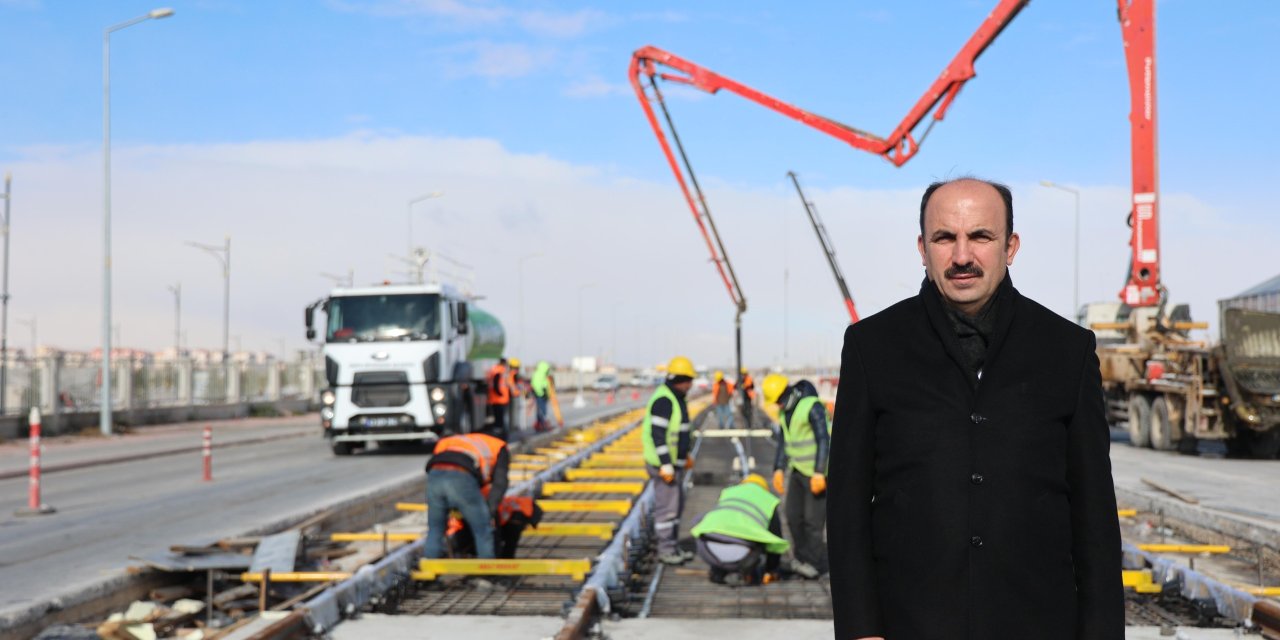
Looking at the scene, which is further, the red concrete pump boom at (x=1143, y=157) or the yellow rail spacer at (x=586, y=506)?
the red concrete pump boom at (x=1143, y=157)

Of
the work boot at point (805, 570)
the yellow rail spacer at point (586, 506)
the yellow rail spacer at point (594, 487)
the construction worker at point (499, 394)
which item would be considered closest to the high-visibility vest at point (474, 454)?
the work boot at point (805, 570)

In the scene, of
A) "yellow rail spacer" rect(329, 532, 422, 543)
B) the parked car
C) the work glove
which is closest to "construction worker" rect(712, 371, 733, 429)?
"yellow rail spacer" rect(329, 532, 422, 543)

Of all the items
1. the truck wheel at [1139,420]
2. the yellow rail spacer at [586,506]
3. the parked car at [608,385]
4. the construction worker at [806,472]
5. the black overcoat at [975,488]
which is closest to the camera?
the black overcoat at [975,488]

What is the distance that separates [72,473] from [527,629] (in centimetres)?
1585

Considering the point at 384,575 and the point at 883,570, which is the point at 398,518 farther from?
the point at 883,570

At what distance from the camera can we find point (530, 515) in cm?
1052

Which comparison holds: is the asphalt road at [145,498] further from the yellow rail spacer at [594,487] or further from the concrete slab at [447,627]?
the yellow rail spacer at [594,487]

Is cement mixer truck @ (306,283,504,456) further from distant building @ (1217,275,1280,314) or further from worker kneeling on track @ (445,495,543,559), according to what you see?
distant building @ (1217,275,1280,314)

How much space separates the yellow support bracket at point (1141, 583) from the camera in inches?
345

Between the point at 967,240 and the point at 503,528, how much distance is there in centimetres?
826

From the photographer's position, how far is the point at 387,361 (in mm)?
22922

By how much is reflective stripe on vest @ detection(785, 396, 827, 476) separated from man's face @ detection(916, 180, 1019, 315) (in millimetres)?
7533

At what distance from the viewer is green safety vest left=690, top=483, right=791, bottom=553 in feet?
30.0

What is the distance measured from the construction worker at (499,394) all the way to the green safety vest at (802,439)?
56.8 ft
